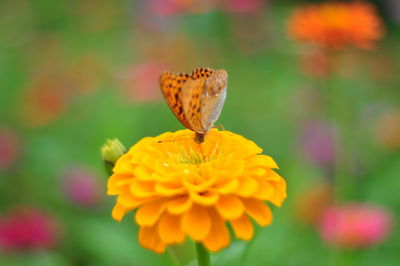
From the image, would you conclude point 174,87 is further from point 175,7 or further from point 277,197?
point 175,7

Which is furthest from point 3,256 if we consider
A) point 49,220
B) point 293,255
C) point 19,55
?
point 19,55

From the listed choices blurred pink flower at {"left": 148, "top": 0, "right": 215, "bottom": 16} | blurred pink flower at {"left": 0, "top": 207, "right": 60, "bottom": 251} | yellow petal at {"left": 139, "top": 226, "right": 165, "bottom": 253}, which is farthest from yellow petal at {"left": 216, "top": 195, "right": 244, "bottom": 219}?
blurred pink flower at {"left": 148, "top": 0, "right": 215, "bottom": 16}

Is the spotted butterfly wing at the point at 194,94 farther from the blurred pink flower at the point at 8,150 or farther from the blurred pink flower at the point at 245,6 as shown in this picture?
the blurred pink flower at the point at 245,6

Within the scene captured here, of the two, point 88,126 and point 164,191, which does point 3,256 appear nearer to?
point 88,126

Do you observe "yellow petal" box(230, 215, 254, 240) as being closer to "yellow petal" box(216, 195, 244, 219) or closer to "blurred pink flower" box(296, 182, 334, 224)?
"yellow petal" box(216, 195, 244, 219)

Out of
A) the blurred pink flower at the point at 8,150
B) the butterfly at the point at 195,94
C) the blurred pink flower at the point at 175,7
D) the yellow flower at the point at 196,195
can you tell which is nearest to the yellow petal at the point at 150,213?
the yellow flower at the point at 196,195

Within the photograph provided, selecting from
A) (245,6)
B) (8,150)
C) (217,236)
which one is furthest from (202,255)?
(245,6)

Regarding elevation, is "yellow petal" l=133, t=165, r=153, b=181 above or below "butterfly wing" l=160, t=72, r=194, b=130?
below
